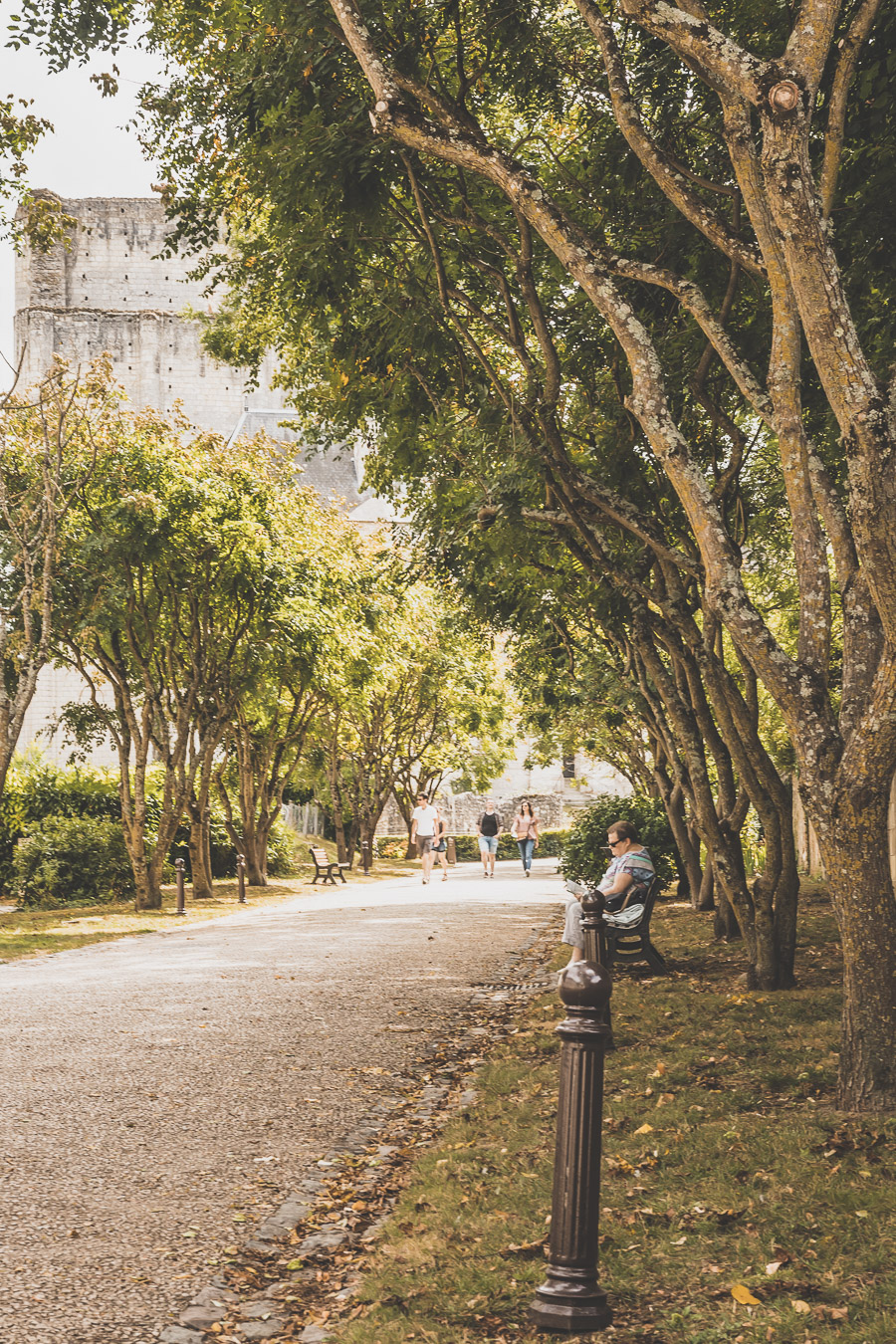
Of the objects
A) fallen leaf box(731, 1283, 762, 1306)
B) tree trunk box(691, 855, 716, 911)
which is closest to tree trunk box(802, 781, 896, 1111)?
fallen leaf box(731, 1283, 762, 1306)

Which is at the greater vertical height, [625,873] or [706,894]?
[625,873]

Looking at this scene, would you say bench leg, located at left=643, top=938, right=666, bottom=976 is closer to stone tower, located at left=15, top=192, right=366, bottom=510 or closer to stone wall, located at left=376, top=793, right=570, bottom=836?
stone wall, located at left=376, top=793, right=570, bottom=836

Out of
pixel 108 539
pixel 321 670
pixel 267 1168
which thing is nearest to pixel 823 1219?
pixel 267 1168

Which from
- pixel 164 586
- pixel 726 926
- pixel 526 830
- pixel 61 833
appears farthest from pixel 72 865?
pixel 526 830

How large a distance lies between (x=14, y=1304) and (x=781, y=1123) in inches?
124

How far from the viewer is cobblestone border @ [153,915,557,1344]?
141 inches

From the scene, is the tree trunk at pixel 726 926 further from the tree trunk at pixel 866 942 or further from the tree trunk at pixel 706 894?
the tree trunk at pixel 866 942

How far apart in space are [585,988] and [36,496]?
15.2m

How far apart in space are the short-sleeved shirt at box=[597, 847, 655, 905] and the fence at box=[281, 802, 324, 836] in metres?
34.6

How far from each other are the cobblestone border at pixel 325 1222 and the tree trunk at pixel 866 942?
6.68 ft

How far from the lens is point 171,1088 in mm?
6441

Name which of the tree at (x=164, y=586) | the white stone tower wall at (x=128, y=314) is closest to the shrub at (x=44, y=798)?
the tree at (x=164, y=586)

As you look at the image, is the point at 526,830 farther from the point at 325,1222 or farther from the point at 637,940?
the point at 325,1222

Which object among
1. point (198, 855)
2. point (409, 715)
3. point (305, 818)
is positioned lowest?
point (305, 818)
